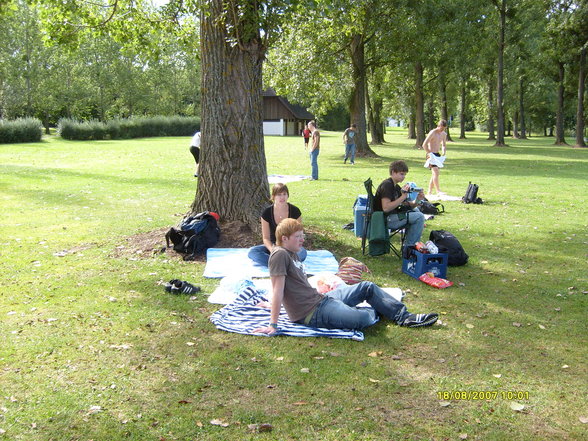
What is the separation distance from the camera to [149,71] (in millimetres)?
64562

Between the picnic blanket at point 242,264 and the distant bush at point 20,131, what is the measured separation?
3687 cm

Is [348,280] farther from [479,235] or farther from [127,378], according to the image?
[479,235]

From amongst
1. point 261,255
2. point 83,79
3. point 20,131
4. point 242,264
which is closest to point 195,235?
point 242,264

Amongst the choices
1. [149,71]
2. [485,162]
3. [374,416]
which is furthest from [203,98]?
[149,71]

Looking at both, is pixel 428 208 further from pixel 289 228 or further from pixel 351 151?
pixel 351 151

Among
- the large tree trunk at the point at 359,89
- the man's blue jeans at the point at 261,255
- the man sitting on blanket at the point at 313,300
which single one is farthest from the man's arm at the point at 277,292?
the large tree trunk at the point at 359,89

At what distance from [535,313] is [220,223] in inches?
198

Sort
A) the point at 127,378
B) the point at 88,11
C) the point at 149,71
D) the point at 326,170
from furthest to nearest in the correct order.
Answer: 1. the point at 149,71
2. the point at 326,170
3. the point at 88,11
4. the point at 127,378

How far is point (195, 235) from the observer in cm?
845

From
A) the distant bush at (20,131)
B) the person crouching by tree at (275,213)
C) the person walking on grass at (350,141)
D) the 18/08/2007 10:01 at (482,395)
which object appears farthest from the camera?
the distant bush at (20,131)

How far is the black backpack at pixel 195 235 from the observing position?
841cm

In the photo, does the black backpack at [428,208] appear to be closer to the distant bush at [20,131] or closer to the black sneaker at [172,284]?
the black sneaker at [172,284]

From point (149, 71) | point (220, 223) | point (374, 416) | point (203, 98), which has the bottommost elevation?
point (374, 416)

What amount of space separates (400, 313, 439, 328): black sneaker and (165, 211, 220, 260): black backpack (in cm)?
377
